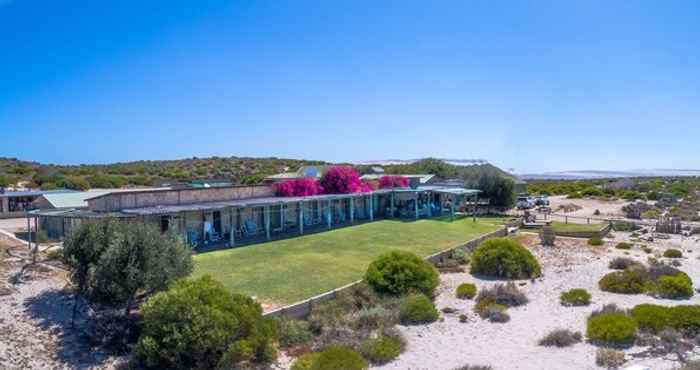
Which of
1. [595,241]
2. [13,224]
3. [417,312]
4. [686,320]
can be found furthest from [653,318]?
[13,224]

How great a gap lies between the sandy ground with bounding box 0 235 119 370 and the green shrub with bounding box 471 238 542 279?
14.7 metres

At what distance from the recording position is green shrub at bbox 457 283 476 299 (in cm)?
1645

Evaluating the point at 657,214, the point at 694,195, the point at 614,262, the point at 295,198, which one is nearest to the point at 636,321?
the point at 614,262

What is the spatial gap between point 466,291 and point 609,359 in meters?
6.35

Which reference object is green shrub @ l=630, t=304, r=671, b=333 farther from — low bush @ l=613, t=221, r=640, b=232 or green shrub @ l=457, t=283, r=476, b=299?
low bush @ l=613, t=221, r=640, b=232

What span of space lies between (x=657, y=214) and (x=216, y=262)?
42.1m

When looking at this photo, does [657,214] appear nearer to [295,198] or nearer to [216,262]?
[295,198]

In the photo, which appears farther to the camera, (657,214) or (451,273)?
(657,214)

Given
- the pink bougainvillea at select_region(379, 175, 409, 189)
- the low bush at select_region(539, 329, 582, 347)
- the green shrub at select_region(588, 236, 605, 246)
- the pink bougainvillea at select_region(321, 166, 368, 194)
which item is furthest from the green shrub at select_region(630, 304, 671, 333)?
the pink bougainvillea at select_region(379, 175, 409, 189)

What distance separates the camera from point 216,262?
18844mm

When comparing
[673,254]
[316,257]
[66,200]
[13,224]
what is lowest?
[673,254]

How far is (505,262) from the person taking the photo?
19641 millimetres

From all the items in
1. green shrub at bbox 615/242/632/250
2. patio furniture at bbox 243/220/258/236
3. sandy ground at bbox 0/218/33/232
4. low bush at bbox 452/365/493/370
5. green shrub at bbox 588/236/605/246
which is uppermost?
sandy ground at bbox 0/218/33/232

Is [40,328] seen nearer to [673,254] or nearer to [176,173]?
[673,254]
